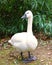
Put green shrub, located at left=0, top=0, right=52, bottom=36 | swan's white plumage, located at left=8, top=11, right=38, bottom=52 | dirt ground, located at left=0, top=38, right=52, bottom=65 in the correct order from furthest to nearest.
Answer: green shrub, located at left=0, top=0, right=52, bottom=36
dirt ground, located at left=0, top=38, right=52, bottom=65
swan's white plumage, located at left=8, top=11, right=38, bottom=52

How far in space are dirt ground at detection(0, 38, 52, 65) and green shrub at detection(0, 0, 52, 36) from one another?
334mm

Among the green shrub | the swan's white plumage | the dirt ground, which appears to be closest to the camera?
the swan's white plumage

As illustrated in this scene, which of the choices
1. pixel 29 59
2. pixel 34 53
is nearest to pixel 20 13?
pixel 34 53

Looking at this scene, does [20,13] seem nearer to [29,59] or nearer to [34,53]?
[34,53]

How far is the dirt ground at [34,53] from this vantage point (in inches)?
206

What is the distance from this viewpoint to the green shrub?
6.23m

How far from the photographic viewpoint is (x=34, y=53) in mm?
5648

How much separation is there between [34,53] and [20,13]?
4.23 ft

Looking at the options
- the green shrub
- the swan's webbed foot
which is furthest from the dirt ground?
the green shrub

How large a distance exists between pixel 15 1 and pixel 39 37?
3.29 feet

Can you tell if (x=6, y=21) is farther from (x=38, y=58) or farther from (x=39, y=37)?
(x=38, y=58)

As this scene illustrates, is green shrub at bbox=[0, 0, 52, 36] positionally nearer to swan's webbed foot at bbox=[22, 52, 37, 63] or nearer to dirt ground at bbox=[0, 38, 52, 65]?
dirt ground at bbox=[0, 38, 52, 65]

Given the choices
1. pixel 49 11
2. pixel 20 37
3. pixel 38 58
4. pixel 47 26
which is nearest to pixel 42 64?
pixel 38 58

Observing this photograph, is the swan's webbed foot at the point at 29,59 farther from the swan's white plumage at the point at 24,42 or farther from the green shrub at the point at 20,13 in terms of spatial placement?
the green shrub at the point at 20,13
